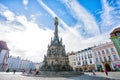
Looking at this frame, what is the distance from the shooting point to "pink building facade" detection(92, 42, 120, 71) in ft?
112

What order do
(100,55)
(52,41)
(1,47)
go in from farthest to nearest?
(1,47) → (100,55) → (52,41)

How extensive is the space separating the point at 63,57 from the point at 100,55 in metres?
18.1

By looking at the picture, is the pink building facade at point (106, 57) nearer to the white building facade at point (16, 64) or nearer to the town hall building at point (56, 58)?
the town hall building at point (56, 58)

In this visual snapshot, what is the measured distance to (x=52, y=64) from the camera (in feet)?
98.1

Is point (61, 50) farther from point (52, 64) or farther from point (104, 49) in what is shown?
point (104, 49)

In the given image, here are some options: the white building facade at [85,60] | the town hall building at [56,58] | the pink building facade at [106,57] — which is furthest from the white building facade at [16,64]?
the pink building facade at [106,57]

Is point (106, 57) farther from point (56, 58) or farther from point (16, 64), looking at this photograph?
point (16, 64)

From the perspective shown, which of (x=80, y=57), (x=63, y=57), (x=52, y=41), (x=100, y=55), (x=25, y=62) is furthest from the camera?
(x=25, y=62)

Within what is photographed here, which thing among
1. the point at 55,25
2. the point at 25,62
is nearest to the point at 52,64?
the point at 55,25

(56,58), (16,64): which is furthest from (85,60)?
(16,64)

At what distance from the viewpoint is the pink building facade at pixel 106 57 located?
3416cm

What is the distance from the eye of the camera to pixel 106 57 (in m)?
37.3

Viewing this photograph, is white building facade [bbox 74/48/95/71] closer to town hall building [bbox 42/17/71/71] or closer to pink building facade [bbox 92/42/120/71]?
pink building facade [bbox 92/42/120/71]

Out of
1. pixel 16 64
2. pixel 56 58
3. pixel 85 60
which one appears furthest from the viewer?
pixel 16 64
